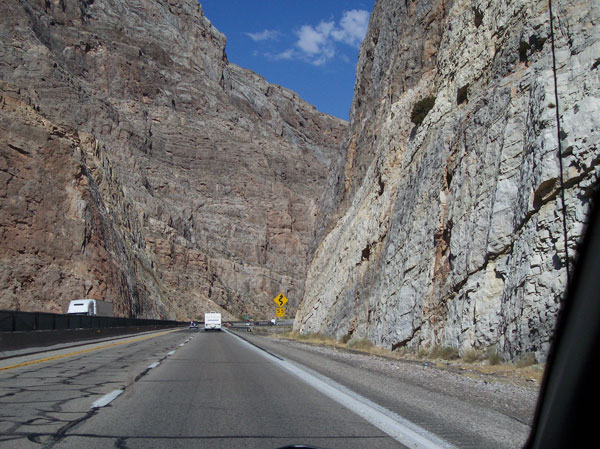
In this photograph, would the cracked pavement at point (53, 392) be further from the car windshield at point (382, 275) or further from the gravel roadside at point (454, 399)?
the gravel roadside at point (454, 399)

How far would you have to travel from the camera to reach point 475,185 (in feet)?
66.1

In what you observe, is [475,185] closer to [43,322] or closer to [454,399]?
[454,399]

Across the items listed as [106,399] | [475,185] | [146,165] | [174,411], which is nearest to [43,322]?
[106,399]

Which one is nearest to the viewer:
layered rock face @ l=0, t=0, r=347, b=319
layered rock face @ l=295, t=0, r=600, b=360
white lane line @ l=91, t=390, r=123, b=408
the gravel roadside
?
the gravel roadside

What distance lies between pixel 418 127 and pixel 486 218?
44.0 feet

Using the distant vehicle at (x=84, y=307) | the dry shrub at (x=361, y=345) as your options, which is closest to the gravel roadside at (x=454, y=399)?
the dry shrub at (x=361, y=345)

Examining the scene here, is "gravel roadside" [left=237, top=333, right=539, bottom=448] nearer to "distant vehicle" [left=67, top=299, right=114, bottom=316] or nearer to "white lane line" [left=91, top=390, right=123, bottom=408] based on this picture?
"white lane line" [left=91, top=390, right=123, bottom=408]

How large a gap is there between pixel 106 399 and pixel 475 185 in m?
14.7

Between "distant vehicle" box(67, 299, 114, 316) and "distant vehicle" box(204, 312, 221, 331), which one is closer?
"distant vehicle" box(67, 299, 114, 316)

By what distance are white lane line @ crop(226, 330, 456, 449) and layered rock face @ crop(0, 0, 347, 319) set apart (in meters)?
41.9

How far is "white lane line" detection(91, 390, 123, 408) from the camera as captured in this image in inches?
334

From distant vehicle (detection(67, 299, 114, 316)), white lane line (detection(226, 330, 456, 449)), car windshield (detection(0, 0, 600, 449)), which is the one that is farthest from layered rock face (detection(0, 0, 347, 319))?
white lane line (detection(226, 330, 456, 449))

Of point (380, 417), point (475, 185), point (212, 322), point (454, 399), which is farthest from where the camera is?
point (212, 322)

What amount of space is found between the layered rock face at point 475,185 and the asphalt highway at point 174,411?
468 cm
